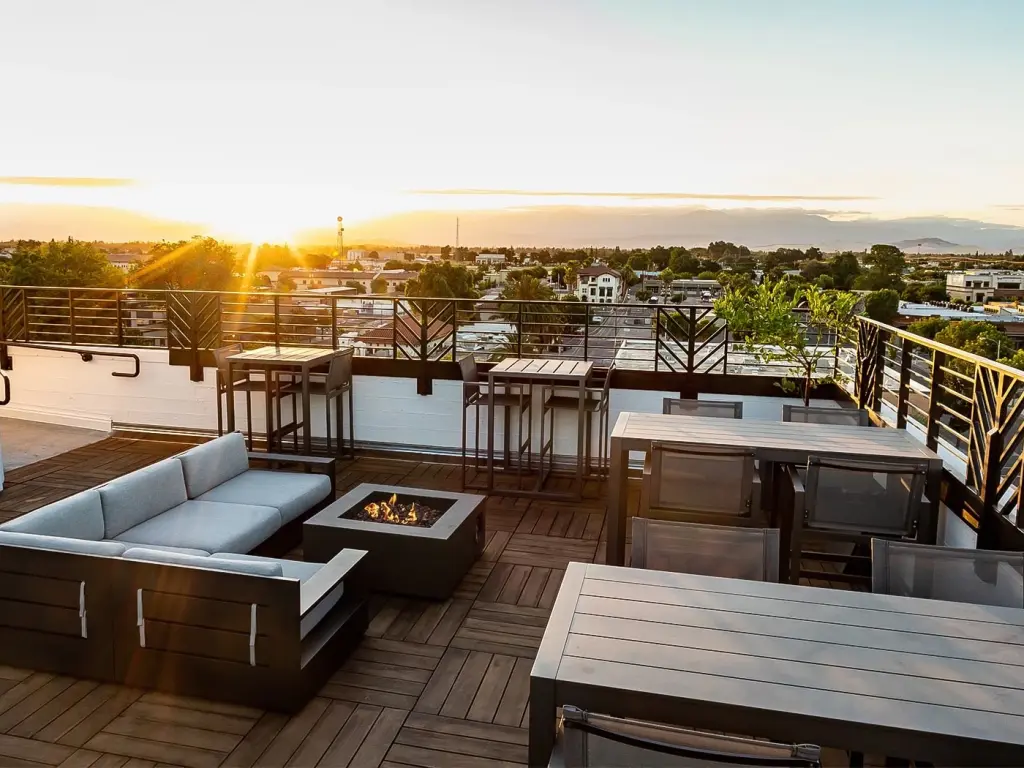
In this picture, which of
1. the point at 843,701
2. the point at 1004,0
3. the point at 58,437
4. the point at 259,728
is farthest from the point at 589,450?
the point at 1004,0

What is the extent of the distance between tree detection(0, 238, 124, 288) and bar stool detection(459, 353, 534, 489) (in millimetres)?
20959

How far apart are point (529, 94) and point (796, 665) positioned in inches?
312

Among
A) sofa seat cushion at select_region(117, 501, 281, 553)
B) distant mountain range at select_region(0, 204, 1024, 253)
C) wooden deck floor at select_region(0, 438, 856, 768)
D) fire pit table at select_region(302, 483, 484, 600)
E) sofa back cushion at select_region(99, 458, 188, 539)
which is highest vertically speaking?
distant mountain range at select_region(0, 204, 1024, 253)

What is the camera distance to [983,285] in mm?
20266

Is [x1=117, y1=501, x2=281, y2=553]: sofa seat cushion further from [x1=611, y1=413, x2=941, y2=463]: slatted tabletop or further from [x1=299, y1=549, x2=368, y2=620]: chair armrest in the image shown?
[x1=611, y1=413, x2=941, y2=463]: slatted tabletop

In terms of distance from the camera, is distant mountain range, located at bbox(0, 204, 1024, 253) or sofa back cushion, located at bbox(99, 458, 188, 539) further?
distant mountain range, located at bbox(0, 204, 1024, 253)

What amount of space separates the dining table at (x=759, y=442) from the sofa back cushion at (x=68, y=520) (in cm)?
249

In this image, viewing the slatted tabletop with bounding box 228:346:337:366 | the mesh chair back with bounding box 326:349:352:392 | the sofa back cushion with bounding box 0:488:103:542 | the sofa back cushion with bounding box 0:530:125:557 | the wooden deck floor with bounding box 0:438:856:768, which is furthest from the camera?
the mesh chair back with bounding box 326:349:352:392

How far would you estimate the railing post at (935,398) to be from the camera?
386cm

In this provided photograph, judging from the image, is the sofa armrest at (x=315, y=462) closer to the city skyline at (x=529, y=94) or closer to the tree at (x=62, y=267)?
the city skyline at (x=529, y=94)

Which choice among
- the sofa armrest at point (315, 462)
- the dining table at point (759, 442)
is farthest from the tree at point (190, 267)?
the dining table at point (759, 442)

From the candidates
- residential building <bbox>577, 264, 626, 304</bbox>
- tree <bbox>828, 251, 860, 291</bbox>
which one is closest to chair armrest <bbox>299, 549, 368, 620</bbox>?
residential building <bbox>577, 264, 626, 304</bbox>

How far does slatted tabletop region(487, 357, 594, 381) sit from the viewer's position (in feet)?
18.1

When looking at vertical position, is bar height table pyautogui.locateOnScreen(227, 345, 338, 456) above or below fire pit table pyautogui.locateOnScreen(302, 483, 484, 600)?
above
